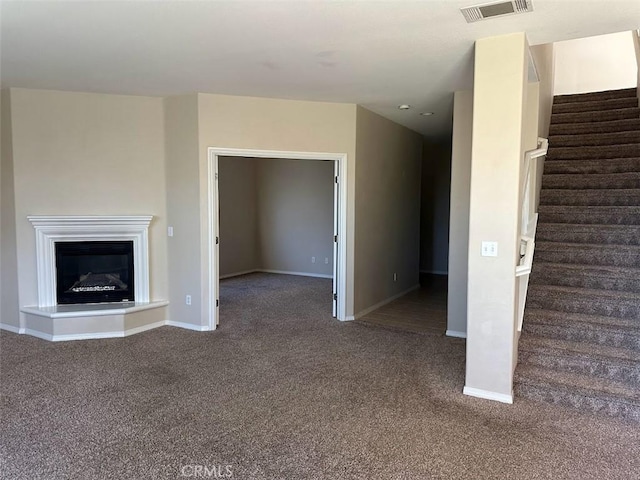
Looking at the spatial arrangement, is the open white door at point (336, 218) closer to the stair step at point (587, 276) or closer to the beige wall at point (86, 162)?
the beige wall at point (86, 162)

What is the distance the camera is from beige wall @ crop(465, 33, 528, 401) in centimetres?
294

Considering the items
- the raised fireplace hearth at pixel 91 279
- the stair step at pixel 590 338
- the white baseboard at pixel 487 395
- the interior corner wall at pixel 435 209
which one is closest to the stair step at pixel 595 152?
the stair step at pixel 590 338

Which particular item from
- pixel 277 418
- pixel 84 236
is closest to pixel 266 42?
pixel 277 418

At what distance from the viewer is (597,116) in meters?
5.47

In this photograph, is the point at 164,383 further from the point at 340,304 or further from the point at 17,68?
the point at 17,68

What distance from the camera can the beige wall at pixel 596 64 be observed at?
668 cm

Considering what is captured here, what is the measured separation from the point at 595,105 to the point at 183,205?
5436 millimetres

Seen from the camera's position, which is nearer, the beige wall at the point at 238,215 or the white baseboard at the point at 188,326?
the white baseboard at the point at 188,326

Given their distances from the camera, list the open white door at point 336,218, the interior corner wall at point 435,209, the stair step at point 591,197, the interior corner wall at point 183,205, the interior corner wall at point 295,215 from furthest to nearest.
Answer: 1. the interior corner wall at point 435,209
2. the interior corner wall at point 295,215
3. the open white door at point 336,218
4. the interior corner wall at point 183,205
5. the stair step at point 591,197

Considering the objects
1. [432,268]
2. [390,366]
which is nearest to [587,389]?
[390,366]

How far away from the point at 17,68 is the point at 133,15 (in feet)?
6.20

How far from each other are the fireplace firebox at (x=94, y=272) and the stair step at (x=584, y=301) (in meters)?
4.25

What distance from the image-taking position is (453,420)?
282 cm

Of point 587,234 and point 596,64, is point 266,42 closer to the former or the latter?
point 587,234
